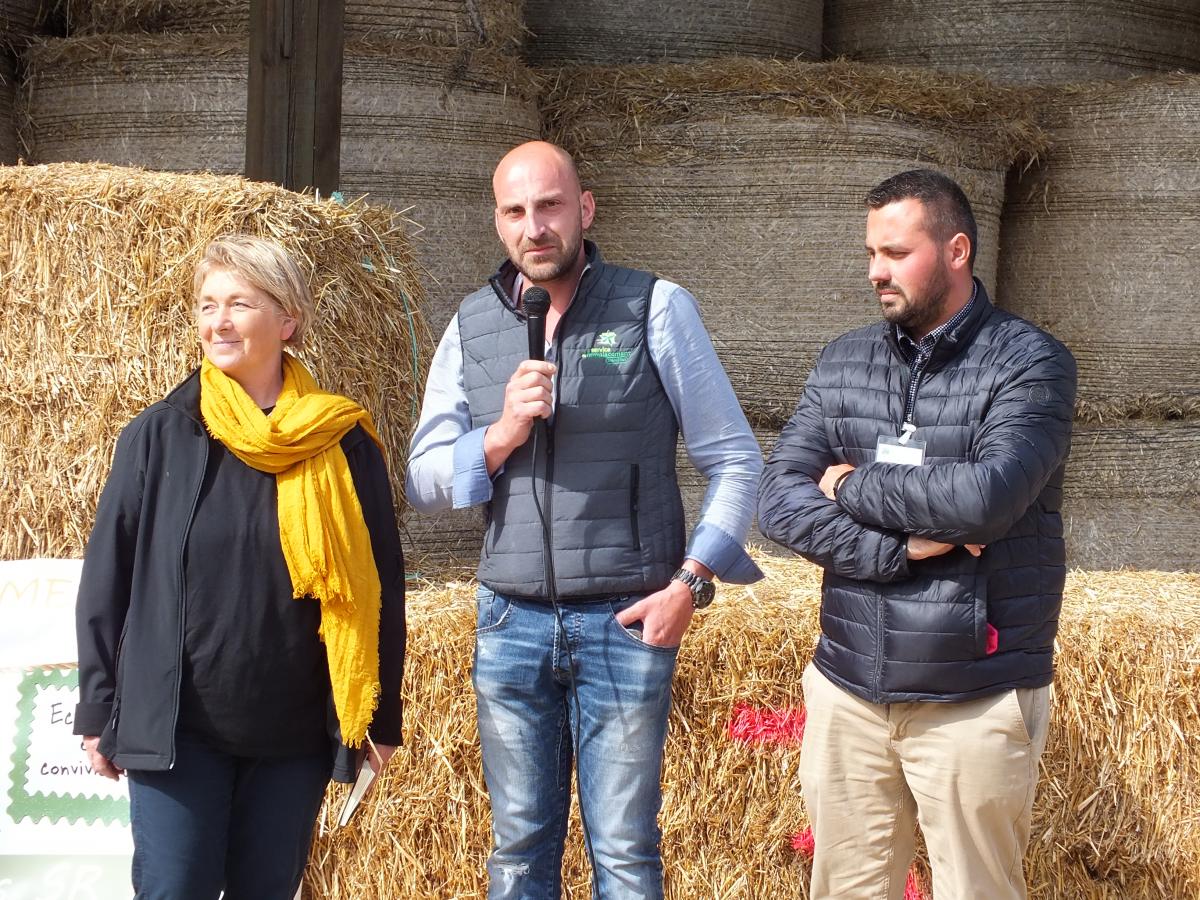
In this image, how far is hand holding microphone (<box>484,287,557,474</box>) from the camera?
240 centimetres

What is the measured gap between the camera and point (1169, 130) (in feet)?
15.9

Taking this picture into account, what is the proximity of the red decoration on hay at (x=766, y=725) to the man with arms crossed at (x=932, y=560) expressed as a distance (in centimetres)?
62

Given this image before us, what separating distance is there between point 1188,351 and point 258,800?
12.1ft

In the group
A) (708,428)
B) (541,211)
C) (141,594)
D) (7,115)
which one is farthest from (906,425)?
(7,115)

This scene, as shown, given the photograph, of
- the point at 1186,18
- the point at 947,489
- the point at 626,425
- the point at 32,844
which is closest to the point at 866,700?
the point at 947,489

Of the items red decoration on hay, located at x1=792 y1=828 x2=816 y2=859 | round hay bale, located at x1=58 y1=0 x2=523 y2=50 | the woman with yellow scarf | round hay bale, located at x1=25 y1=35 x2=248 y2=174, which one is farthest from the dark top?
round hay bale, located at x1=58 y1=0 x2=523 y2=50

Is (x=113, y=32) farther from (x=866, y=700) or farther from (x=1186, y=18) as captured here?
(x=1186, y=18)

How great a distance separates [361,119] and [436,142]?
0.23 metres

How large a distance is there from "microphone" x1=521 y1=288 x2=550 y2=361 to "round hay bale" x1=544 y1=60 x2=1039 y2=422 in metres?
2.34

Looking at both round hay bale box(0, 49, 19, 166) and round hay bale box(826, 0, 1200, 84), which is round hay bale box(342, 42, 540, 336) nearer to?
round hay bale box(0, 49, 19, 166)

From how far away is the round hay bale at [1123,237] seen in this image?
4.86m

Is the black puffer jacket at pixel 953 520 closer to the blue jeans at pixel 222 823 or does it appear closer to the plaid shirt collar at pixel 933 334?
the plaid shirt collar at pixel 933 334

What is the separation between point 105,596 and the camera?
7.64 ft

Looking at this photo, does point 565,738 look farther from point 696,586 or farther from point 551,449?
point 551,449
